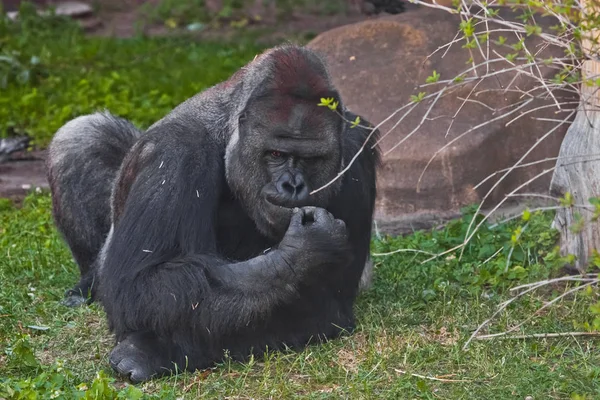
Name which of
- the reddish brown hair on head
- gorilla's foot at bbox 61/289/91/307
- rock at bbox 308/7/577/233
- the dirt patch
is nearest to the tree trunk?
rock at bbox 308/7/577/233

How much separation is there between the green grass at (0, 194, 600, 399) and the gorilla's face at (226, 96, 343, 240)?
0.67 meters

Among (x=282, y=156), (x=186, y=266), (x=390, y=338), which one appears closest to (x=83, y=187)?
(x=186, y=266)

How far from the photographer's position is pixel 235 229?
4.62m

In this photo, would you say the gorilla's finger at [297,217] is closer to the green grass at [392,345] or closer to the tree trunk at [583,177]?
the green grass at [392,345]

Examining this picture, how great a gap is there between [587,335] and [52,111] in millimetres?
5737

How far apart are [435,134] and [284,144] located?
2.60 meters

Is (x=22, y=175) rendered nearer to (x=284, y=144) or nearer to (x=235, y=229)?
(x=235, y=229)

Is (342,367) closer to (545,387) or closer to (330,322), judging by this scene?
(330,322)

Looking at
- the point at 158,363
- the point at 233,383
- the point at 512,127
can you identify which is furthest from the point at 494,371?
the point at 512,127

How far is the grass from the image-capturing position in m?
3.92

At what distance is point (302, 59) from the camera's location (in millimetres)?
4363

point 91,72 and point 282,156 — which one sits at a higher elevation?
point 91,72

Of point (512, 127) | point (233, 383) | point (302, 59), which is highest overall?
point (302, 59)

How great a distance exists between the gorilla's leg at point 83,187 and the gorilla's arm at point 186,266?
1214mm
